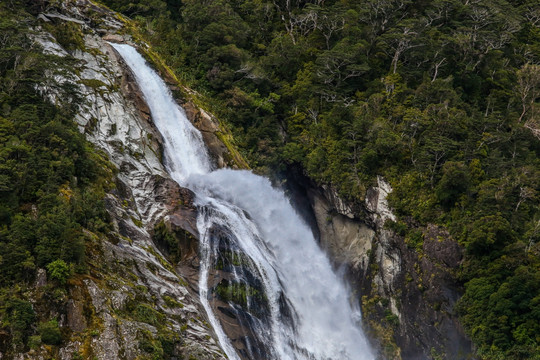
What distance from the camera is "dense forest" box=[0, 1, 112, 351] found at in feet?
53.2

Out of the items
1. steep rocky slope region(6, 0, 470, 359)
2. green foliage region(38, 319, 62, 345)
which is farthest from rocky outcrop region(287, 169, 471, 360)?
green foliage region(38, 319, 62, 345)

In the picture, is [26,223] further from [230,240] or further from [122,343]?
[230,240]

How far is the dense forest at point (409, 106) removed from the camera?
26.5 metres

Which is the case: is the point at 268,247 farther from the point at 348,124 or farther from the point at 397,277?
the point at 348,124

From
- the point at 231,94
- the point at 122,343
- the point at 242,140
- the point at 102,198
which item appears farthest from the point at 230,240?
the point at 231,94

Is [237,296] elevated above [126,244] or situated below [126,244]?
below

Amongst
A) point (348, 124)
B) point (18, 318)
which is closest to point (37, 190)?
point (18, 318)

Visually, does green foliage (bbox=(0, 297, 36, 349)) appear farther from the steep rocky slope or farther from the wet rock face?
the wet rock face

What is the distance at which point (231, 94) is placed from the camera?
3997 cm

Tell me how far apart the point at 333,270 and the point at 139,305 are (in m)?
17.8

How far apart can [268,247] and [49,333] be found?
15393 millimetres

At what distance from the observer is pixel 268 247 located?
29391mm

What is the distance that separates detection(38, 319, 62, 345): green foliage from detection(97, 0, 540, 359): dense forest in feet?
66.6

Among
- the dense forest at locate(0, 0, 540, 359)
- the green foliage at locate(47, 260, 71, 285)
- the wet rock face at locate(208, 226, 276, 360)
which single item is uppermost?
the dense forest at locate(0, 0, 540, 359)
